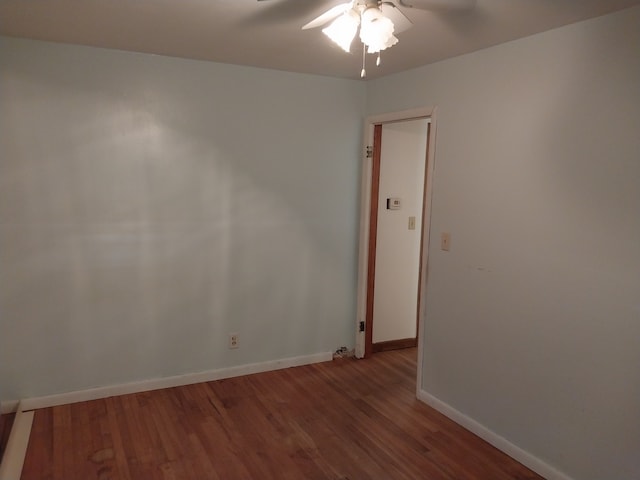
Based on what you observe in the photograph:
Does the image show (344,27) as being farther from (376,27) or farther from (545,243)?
(545,243)

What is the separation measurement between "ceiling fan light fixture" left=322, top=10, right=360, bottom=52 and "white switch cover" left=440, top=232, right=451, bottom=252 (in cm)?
153

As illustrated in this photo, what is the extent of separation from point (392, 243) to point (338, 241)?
0.52 meters

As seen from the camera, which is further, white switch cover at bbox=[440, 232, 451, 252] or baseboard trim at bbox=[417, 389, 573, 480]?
white switch cover at bbox=[440, 232, 451, 252]

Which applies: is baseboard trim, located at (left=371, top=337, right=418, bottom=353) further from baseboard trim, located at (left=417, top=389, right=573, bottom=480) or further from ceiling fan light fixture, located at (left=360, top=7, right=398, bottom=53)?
ceiling fan light fixture, located at (left=360, top=7, right=398, bottom=53)

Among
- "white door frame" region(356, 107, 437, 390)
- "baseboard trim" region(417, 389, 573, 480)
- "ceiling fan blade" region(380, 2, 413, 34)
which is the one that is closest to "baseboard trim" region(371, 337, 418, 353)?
"white door frame" region(356, 107, 437, 390)

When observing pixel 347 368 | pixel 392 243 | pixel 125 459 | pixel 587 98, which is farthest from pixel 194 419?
pixel 587 98

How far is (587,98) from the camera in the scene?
2.08 m

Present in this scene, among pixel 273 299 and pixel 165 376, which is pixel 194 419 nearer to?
pixel 165 376

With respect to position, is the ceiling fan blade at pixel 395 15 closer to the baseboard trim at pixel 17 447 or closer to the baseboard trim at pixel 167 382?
the baseboard trim at pixel 167 382

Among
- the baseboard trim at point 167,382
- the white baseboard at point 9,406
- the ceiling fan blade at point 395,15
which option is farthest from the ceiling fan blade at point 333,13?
the white baseboard at point 9,406

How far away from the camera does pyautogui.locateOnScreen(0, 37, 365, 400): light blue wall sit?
8.95ft

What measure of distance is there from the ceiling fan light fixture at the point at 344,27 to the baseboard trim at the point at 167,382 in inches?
100

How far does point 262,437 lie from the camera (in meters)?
2.65

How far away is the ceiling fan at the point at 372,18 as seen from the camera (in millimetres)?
1609
